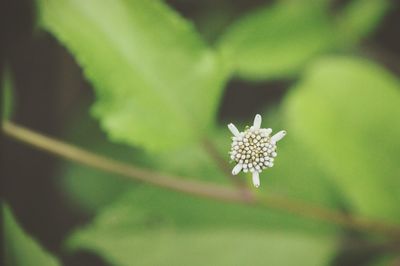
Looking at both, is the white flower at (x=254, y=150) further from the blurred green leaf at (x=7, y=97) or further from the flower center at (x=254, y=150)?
the blurred green leaf at (x=7, y=97)

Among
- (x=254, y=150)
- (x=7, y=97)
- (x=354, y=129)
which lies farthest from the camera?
(x=354, y=129)

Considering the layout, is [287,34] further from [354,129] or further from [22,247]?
[22,247]

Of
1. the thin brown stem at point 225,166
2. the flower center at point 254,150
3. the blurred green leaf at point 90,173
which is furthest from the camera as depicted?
the blurred green leaf at point 90,173

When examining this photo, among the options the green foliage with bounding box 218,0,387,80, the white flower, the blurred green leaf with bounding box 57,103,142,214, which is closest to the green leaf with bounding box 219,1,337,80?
the green foliage with bounding box 218,0,387,80

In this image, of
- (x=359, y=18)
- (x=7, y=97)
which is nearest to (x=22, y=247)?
(x=7, y=97)

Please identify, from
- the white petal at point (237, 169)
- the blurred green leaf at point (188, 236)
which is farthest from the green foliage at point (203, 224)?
the white petal at point (237, 169)

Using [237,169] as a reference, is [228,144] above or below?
above
